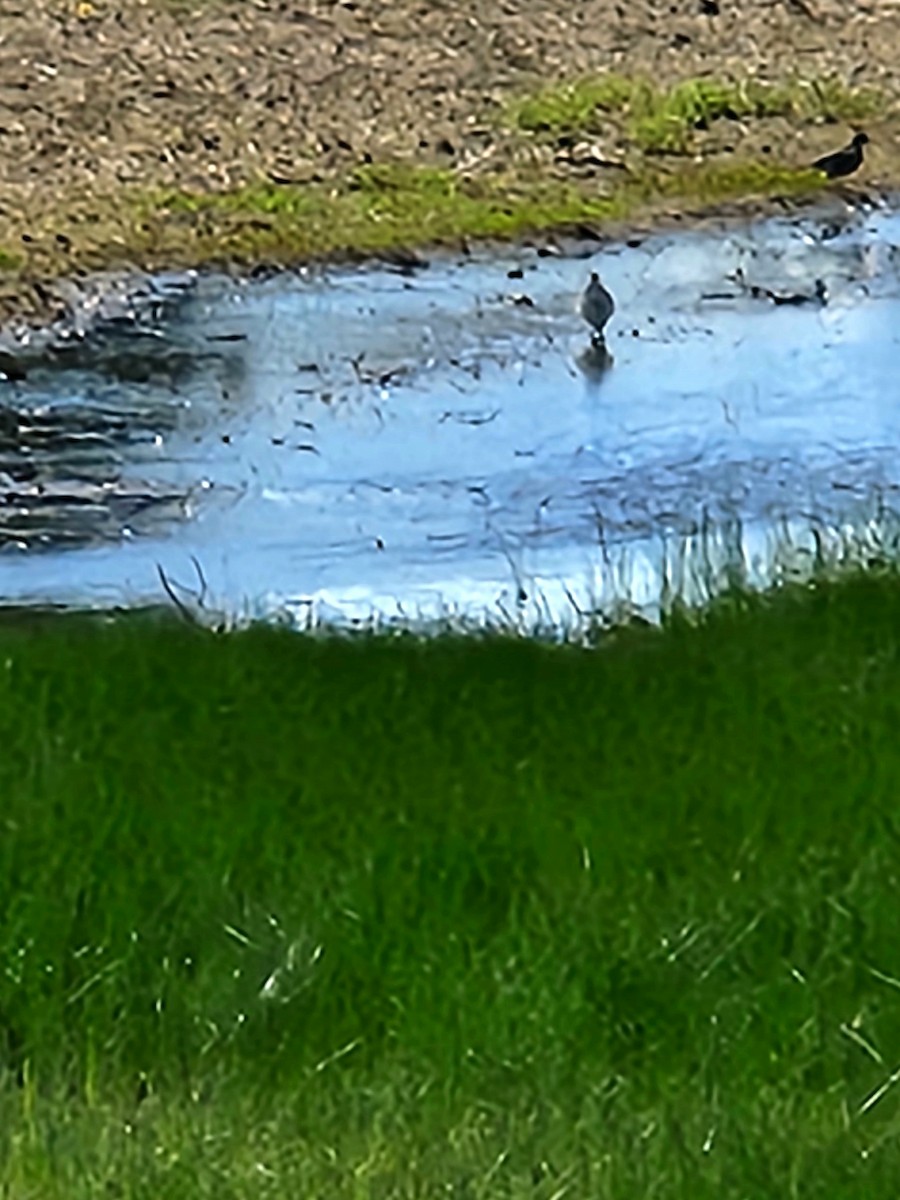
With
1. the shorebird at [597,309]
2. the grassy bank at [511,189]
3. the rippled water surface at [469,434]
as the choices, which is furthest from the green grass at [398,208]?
the shorebird at [597,309]

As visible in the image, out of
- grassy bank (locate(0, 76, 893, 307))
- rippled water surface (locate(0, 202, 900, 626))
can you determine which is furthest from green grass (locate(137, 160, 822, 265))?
rippled water surface (locate(0, 202, 900, 626))

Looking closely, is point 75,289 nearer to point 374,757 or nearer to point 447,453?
point 447,453

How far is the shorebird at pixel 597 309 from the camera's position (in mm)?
10766

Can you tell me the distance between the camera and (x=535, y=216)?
12414mm

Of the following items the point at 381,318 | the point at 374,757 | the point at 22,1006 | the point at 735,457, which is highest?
the point at 381,318

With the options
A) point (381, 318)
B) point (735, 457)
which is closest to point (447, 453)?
point (735, 457)

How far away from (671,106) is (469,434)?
415cm

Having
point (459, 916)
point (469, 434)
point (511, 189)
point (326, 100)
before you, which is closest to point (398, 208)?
point (511, 189)

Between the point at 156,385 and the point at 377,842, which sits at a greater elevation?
the point at 156,385

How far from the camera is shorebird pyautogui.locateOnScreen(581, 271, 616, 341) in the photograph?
10766 mm

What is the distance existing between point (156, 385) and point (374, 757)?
199 inches

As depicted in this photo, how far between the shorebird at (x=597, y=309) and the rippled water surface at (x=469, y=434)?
0.06m

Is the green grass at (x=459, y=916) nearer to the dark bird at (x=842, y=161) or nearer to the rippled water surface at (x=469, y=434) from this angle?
the rippled water surface at (x=469, y=434)

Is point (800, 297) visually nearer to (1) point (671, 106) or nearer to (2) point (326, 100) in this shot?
(1) point (671, 106)
